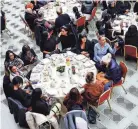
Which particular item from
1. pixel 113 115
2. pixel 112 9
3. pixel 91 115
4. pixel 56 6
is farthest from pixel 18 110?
pixel 56 6

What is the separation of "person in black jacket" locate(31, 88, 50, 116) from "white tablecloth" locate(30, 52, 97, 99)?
0.56 metres

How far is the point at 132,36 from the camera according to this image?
8383mm

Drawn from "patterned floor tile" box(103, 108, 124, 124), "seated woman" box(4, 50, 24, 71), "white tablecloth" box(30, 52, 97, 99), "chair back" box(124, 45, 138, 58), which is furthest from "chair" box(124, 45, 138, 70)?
"seated woman" box(4, 50, 24, 71)

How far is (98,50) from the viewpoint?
327 inches

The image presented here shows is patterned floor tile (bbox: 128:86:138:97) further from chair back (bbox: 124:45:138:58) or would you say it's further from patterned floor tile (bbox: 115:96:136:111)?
chair back (bbox: 124:45:138:58)

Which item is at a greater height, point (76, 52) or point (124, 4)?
point (124, 4)

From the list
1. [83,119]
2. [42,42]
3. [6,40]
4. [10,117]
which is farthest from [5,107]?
[6,40]

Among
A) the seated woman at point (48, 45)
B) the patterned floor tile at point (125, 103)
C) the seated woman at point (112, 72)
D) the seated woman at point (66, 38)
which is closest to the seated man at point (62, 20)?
the seated woman at point (66, 38)

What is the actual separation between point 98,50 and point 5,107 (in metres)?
2.92

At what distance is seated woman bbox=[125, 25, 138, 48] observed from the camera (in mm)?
8344

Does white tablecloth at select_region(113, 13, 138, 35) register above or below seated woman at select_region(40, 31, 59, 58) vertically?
above

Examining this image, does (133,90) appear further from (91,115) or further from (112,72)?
(91,115)

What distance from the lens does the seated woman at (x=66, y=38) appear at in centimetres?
877

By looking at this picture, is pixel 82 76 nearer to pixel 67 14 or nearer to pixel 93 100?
pixel 93 100
